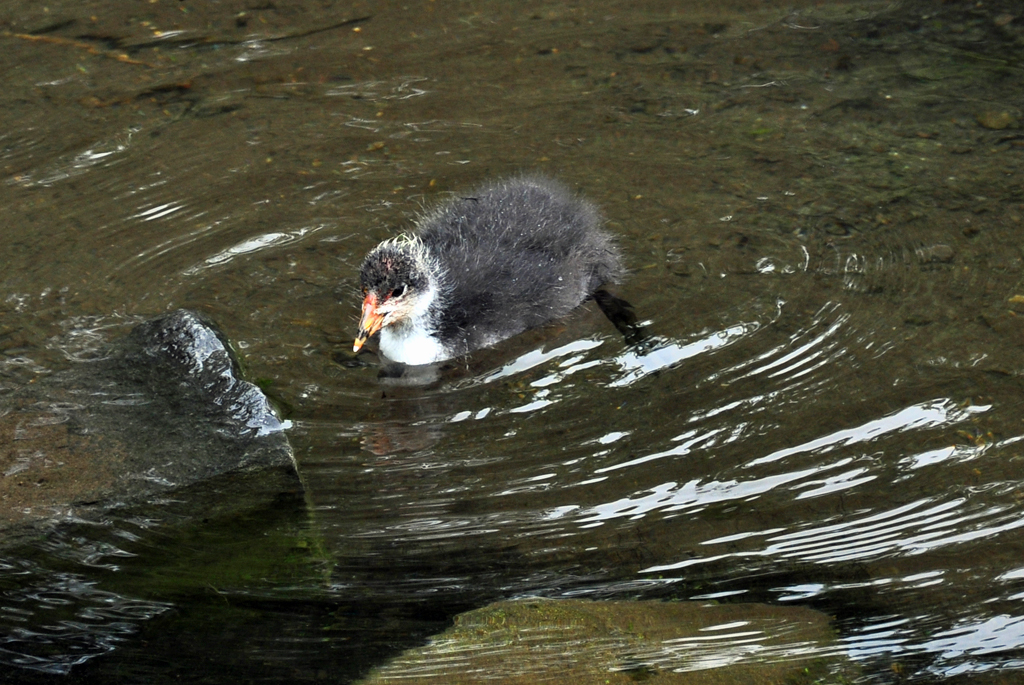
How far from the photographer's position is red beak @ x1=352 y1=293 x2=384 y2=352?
196 inches

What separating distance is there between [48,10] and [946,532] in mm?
6815

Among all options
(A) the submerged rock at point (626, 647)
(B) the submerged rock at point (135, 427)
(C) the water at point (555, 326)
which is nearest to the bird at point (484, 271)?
(C) the water at point (555, 326)

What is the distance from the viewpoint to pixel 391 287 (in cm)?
505

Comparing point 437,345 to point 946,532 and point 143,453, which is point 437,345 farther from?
point 946,532

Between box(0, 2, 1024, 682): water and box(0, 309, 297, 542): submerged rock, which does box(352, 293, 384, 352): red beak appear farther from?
box(0, 309, 297, 542): submerged rock

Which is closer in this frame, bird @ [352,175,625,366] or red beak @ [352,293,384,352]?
red beak @ [352,293,384,352]

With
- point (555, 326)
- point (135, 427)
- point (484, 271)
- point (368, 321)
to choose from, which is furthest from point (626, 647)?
point (484, 271)

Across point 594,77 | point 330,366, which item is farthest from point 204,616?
point 594,77

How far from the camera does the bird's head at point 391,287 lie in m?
5.04

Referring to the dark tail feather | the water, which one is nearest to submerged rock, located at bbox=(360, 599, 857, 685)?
the water

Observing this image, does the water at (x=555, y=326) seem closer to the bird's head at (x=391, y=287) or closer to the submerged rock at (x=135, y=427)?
the submerged rock at (x=135, y=427)

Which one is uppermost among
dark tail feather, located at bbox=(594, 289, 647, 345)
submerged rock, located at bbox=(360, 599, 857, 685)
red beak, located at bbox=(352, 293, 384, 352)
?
red beak, located at bbox=(352, 293, 384, 352)

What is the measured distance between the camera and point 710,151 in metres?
6.27

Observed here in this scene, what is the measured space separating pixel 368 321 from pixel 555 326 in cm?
88
